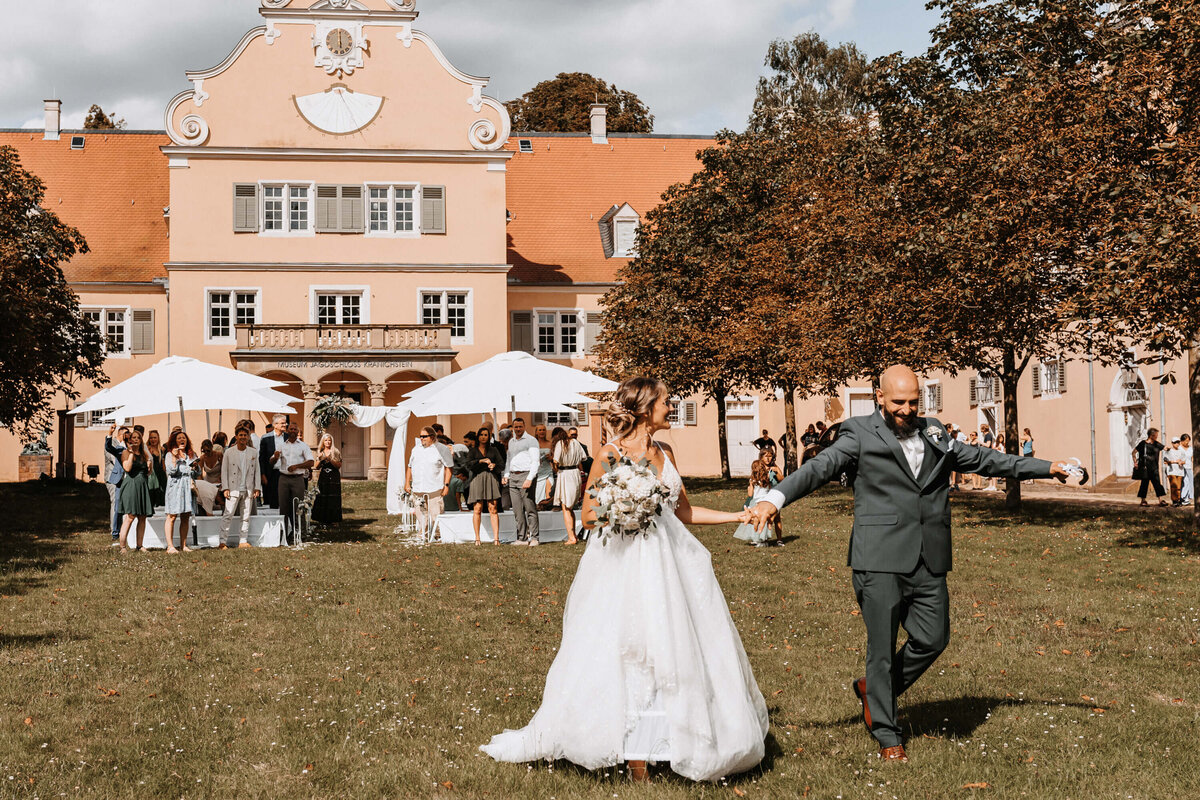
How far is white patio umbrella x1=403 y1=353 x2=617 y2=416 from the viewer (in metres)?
19.1

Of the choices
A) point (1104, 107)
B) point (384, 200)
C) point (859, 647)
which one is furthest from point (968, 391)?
point (859, 647)

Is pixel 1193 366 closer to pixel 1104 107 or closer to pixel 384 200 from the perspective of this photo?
pixel 1104 107

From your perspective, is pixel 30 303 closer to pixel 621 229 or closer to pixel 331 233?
pixel 331 233

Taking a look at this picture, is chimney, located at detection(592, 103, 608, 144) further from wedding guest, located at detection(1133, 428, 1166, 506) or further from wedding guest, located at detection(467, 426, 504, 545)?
wedding guest, located at detection(467, 426, 504, 545)

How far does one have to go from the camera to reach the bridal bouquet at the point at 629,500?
19.6ft

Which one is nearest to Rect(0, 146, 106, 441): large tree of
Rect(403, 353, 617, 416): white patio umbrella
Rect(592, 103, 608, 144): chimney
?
Rect(403, 353, 617, 416): white patio umbrella

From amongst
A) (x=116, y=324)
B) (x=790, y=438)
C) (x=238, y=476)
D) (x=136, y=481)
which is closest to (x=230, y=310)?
(x=116, y=324)

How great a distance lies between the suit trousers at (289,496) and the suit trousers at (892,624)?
13.8 metres

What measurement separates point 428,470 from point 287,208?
2456 centimetres

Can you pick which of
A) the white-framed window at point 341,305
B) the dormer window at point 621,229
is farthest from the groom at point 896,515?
the dormer window at point 621,229

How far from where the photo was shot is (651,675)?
591 centimetres

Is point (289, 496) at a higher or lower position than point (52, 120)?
lower

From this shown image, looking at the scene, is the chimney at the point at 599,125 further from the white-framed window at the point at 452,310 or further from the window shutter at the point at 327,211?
the window shutter at the point at 327,211

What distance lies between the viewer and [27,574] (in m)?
14.8
